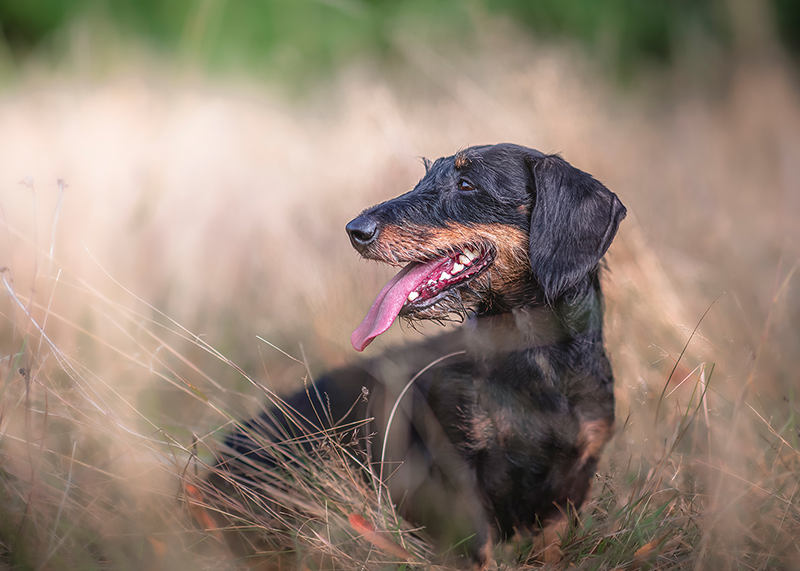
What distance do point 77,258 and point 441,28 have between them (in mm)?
4152

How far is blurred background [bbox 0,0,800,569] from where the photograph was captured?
6.08 ft

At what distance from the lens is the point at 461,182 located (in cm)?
229

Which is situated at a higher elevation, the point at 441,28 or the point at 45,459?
the point at 441,28

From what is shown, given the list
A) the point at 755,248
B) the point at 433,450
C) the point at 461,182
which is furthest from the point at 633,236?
the point at 433,450

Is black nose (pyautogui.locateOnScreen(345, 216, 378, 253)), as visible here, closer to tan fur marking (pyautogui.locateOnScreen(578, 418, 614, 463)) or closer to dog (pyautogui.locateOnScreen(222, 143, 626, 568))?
dog (pyautogui.locateOnScreen(222, 143, 626, 568))

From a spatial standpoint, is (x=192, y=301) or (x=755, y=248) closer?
Result: (x=192, y=301)

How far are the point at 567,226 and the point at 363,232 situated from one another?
2.72 ft

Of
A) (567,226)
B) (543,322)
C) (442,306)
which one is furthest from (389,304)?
(567,226)

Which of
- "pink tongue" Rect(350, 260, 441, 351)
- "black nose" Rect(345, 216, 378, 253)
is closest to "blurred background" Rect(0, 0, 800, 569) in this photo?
"pink tongue" Rect(350, 260, 441, 351)

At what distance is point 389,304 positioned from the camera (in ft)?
6.70

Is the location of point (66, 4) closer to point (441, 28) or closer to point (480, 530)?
point (441, 28)

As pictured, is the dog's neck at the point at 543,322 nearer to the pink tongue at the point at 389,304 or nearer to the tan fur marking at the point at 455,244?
the tan fur marking at the point at 455,244

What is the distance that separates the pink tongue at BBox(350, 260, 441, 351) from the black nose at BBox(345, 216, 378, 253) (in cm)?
22

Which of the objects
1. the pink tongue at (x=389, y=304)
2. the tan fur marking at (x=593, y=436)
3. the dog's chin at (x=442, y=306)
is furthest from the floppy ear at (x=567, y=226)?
the tan fur marking at (x=593, y=436)
